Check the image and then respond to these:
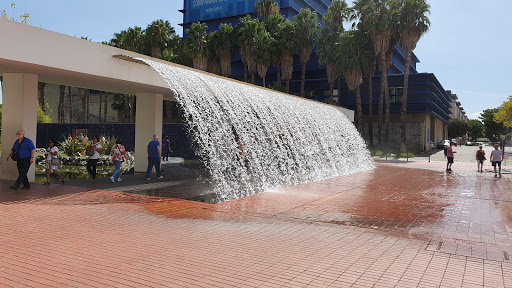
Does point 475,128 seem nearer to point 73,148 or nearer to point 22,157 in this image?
point 73,148

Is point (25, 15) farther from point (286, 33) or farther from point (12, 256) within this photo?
point (12, 256)

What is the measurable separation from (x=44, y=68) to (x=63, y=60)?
595mm

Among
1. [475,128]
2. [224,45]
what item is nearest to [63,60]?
[224,45]

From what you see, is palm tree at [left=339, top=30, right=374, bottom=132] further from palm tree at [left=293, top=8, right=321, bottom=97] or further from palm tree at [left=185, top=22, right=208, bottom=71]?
palm tree at [left=185, top=22, right=208, bottom=71]

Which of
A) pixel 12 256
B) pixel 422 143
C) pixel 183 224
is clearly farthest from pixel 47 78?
pixel 422 143

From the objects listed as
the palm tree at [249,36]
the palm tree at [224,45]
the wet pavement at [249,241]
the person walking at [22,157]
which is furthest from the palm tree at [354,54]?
the person walking at [22,157]

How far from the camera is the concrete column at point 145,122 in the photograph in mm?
15695

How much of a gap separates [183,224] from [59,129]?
1106 inches

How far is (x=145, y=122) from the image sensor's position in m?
15.8

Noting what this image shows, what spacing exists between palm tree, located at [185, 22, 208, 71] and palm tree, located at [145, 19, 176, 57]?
2542mm

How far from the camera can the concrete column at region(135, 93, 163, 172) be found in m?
15.7

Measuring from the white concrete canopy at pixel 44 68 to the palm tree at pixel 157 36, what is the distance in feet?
99.9

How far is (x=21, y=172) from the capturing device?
31.8 feet

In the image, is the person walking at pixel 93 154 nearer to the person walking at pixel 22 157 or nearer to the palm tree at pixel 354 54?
the person walking at pixel 22 157
